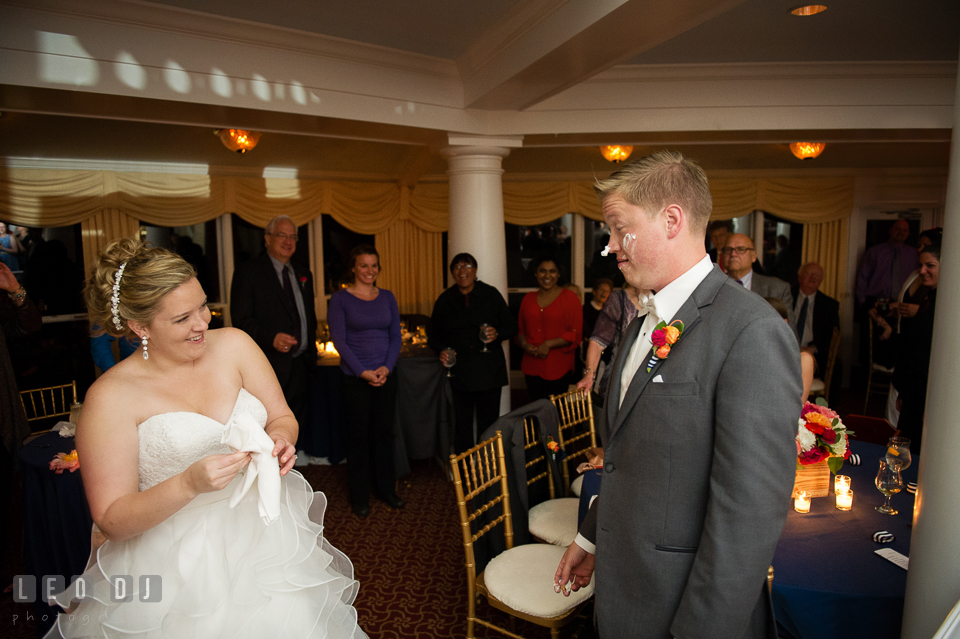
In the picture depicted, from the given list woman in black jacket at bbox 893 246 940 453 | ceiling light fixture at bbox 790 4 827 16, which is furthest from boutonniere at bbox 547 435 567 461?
ceiling light fixture at bbox 790 4 827 16

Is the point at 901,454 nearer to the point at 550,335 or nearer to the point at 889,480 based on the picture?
the point at 889,480

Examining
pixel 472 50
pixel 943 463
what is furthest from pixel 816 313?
pixel 943 463

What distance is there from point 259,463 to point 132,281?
62 centimetres

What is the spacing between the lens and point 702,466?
131 centimetres

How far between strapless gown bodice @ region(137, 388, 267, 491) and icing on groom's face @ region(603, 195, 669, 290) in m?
1.20

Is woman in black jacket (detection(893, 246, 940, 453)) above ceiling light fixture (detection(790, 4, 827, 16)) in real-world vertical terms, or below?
below

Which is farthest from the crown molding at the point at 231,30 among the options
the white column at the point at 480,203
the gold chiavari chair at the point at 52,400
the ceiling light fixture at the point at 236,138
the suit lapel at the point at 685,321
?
the suit lapel at the point at 685,321

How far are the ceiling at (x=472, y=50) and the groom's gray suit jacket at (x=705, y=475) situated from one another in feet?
6.00

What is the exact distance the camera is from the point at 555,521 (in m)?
2.82

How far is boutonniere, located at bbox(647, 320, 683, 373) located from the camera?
4.34 ft

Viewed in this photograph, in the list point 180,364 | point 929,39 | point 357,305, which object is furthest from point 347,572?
point 929,39

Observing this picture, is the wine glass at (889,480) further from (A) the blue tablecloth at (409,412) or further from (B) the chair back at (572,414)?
(A) the blue tablecloth at (409,412)

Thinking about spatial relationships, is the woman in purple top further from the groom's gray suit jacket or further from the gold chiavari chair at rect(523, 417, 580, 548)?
the groom's gray suit jacket

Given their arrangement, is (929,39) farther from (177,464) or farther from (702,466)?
(177,464)
